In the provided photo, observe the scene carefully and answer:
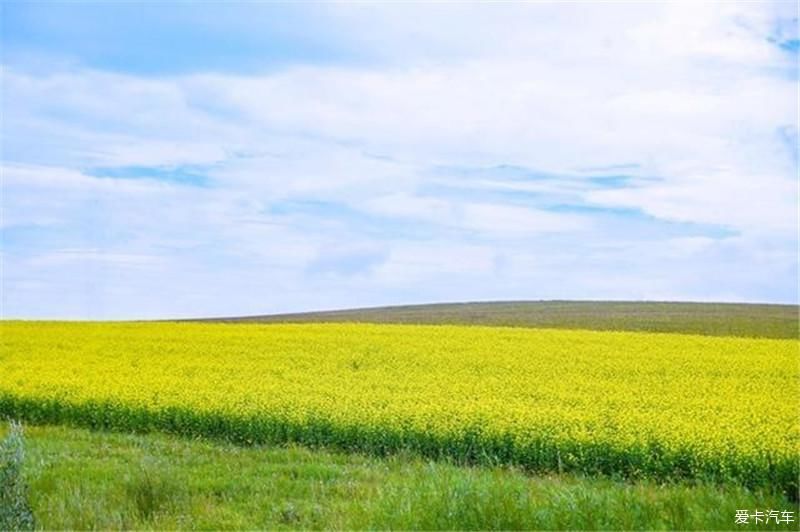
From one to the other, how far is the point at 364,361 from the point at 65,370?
7271 millimetres

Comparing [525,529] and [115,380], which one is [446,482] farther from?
[115,380]

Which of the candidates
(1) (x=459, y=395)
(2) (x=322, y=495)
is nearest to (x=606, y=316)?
Answer: (1) (x=459, y=395)

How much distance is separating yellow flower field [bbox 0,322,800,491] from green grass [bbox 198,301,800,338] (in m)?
14.8

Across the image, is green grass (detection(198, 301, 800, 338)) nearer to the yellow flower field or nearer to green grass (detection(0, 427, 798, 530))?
the yellow flower field

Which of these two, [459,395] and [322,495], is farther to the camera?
[459,395]

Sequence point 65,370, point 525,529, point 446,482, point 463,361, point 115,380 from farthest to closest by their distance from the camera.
Answer: point 463,361 < point 65,370 < point 115,380 < point 446,482 < point 525,529

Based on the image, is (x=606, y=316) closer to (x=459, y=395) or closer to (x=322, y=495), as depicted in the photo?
(x=459, y=395)

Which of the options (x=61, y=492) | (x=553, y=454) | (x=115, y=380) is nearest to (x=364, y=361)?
(x=115, y=380)

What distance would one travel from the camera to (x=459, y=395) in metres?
16.8

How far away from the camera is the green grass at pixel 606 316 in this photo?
43759mm

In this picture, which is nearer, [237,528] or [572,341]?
[237,528]

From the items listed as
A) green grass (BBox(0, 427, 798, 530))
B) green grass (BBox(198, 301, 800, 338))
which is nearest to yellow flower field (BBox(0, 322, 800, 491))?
green grass (BBox(0, 427, 798, 530))

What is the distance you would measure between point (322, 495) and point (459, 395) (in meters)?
6.47

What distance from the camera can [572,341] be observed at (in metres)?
28.8
